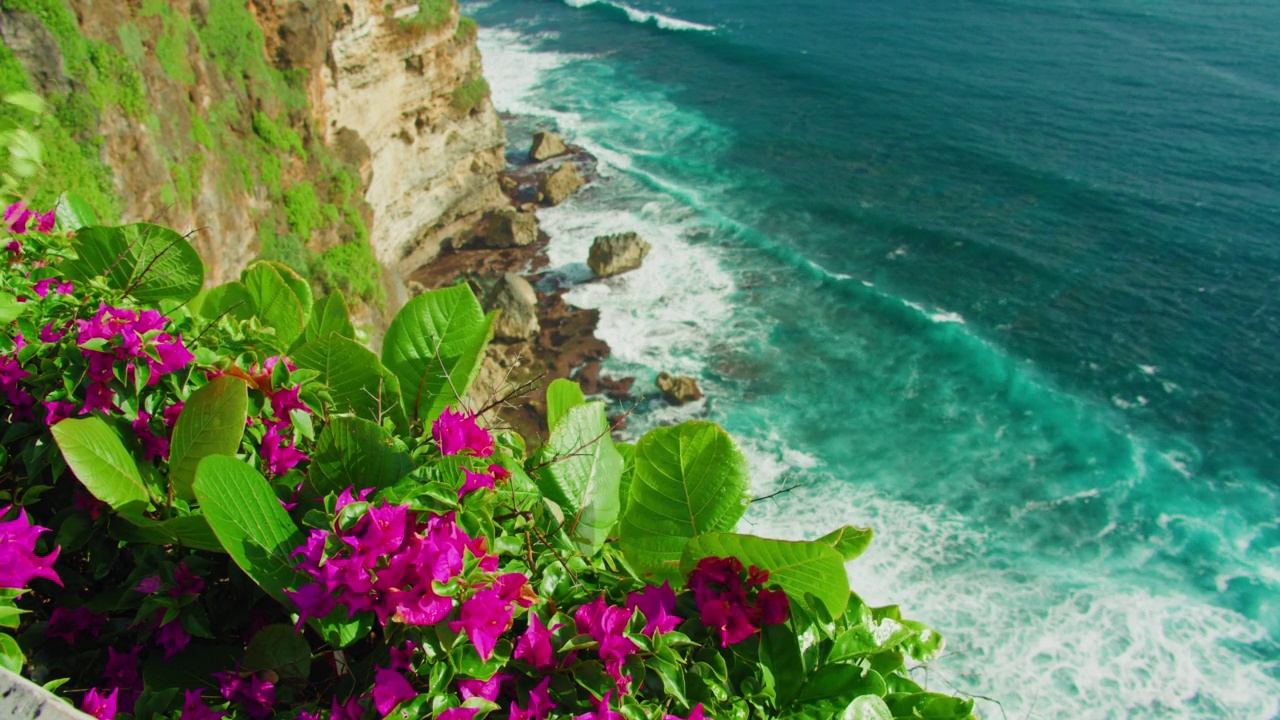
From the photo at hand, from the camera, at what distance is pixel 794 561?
6.23 feet

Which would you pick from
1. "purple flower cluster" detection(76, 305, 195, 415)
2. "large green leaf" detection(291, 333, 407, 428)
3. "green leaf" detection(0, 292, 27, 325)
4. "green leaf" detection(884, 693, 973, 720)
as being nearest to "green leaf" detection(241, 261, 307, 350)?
"large green leaf" detection(291, 333, 407, 428)

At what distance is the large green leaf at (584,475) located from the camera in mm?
2170

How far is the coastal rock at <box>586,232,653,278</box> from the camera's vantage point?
24.4m

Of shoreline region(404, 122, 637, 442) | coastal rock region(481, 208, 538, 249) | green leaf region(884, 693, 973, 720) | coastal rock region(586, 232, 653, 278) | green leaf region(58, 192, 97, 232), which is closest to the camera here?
green leaf region(884, 693, 973, 720)

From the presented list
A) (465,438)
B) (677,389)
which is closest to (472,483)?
(465,438)

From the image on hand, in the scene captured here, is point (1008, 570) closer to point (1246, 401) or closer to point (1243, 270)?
point (1246, 401)

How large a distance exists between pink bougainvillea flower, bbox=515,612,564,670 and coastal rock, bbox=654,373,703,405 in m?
17.7

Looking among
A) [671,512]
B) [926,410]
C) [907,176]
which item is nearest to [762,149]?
[907,176]

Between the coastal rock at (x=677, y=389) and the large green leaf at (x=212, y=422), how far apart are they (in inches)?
693

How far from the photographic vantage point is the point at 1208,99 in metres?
30.8

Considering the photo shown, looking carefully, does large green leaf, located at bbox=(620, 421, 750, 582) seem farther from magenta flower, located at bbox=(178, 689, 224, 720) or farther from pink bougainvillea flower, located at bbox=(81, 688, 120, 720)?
pink bougainvillea flower, located at bbox=(81, 688, 120, 720)

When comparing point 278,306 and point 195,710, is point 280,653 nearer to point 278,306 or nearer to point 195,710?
point 195,710

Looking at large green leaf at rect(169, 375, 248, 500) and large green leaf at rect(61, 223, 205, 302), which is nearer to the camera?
large green leaf at rect(169, 375, 248, 500)

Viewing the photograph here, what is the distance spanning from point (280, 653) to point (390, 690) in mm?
412
